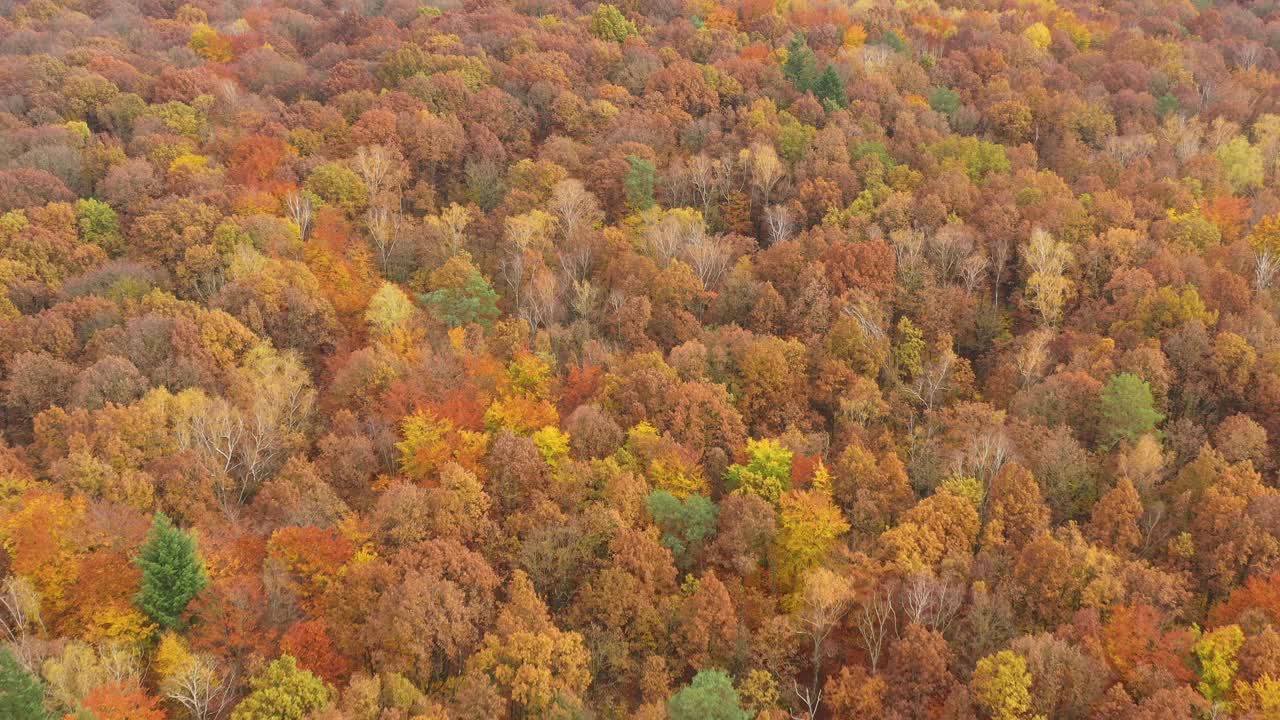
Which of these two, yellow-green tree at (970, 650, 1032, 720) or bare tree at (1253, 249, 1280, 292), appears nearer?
yellow-green tree at (970, 650, 1032, 720)

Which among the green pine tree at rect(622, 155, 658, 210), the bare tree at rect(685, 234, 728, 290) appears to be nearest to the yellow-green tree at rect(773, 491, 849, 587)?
the bare tree at rect(685, 234, 728, 290)

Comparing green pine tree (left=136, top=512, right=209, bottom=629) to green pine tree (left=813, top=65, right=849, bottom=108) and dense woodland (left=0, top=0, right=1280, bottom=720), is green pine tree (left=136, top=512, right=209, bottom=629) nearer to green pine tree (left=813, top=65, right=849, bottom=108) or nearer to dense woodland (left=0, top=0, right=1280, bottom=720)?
dense woodland (left=0, top=0, right=1280, bottom=720)

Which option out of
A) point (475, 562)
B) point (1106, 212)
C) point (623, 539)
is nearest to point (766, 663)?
point (623, 539)

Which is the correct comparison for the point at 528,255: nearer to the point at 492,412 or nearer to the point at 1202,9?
the point at 492,412

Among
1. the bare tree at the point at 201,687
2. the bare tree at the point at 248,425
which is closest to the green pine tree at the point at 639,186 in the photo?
the bare tree at the point at 248,425

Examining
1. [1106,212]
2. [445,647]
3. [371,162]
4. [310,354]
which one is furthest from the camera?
[371,162]

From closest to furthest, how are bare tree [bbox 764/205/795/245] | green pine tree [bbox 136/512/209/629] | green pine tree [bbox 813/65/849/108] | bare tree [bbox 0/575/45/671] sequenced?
1. bare tree [bbox 0/575/45/671]
2. green pine tree [bbox 136/512/209/629]
3. bare tree [bbox 764/205/795/245]
4. green pine tree [bbox 813/65/849/108]
